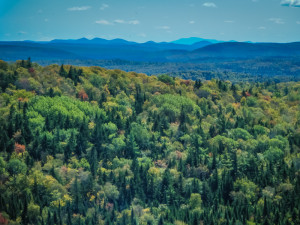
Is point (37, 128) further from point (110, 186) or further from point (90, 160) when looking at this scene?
point (110, 186)

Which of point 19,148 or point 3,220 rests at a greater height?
point 19,148

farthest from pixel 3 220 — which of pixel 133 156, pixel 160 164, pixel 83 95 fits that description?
pixel 83 95

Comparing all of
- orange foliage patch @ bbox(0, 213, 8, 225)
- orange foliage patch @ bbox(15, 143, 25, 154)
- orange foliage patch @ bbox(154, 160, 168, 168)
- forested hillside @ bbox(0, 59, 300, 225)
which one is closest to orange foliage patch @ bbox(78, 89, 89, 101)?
forested hillside @ bbox(0, 59, 300, 225)

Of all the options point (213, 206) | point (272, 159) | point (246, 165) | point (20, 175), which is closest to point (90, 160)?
point (20, 175)

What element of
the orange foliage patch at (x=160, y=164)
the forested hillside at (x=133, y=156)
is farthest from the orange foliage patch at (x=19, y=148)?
the orange foliage patch at (x=160, y=164)

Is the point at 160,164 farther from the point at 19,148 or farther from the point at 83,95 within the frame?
the point at 83,95

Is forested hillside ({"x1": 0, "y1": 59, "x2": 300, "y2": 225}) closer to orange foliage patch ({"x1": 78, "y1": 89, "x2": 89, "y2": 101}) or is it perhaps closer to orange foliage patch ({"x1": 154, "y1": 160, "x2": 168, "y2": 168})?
orange foliage patch ({"x1": 154, "y1": 160, "x2": 168, "y2": 168})

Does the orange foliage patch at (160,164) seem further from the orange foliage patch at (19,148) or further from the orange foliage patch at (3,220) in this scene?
the orange foliage patch at (3,220)

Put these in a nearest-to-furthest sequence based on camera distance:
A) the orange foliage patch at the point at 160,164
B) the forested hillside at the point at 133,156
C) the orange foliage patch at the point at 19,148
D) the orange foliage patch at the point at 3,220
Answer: the orange foliage patch at the point at 3,220
the forested hillside at the point at 133,156
the orange foliage patch at the point at 19,148
the orange foliage patch at the point at 160,164

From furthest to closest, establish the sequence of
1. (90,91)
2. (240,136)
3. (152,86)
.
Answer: (152,86) < (90,91) < (240,136)
